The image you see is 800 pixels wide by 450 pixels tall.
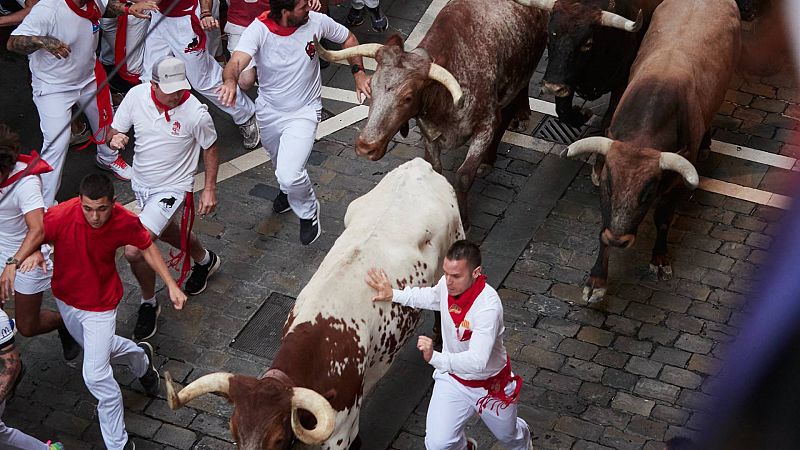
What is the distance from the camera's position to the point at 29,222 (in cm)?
821

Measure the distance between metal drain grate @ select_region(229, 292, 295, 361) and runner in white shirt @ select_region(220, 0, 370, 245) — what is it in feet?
2.75

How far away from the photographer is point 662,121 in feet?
32.2

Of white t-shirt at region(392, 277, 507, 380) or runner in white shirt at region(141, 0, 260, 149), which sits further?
runner in white shirt at region(141, 0, 260, 149)

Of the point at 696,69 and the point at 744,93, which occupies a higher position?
the point at 696,69

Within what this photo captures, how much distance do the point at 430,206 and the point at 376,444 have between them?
77.2 inches

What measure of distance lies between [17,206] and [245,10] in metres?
4.19

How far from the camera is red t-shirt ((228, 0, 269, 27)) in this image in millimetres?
11797

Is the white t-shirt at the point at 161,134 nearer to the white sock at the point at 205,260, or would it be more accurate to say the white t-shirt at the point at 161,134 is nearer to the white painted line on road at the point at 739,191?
the white sock at the point at 205,260

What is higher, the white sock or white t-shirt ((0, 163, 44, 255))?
white t-shirt ((0, 163, 44, 255))

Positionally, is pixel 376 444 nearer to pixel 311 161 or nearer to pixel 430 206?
pixel 430 206

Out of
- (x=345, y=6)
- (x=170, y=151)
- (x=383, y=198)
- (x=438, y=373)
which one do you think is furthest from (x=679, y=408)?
(x=345, y=6)

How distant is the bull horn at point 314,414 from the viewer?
665 centimetres

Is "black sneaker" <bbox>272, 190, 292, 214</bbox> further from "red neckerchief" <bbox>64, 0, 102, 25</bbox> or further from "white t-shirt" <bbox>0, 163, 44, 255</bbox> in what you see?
"white t-shirt" <bbox>0, 163, 44, 255</bbox>

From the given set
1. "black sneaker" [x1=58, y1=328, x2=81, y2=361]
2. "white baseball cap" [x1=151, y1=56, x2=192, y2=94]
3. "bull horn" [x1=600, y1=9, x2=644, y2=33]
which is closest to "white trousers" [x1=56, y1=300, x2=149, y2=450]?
"black sneaker" [x1=58, y1=328, x2=81, y2=361]
